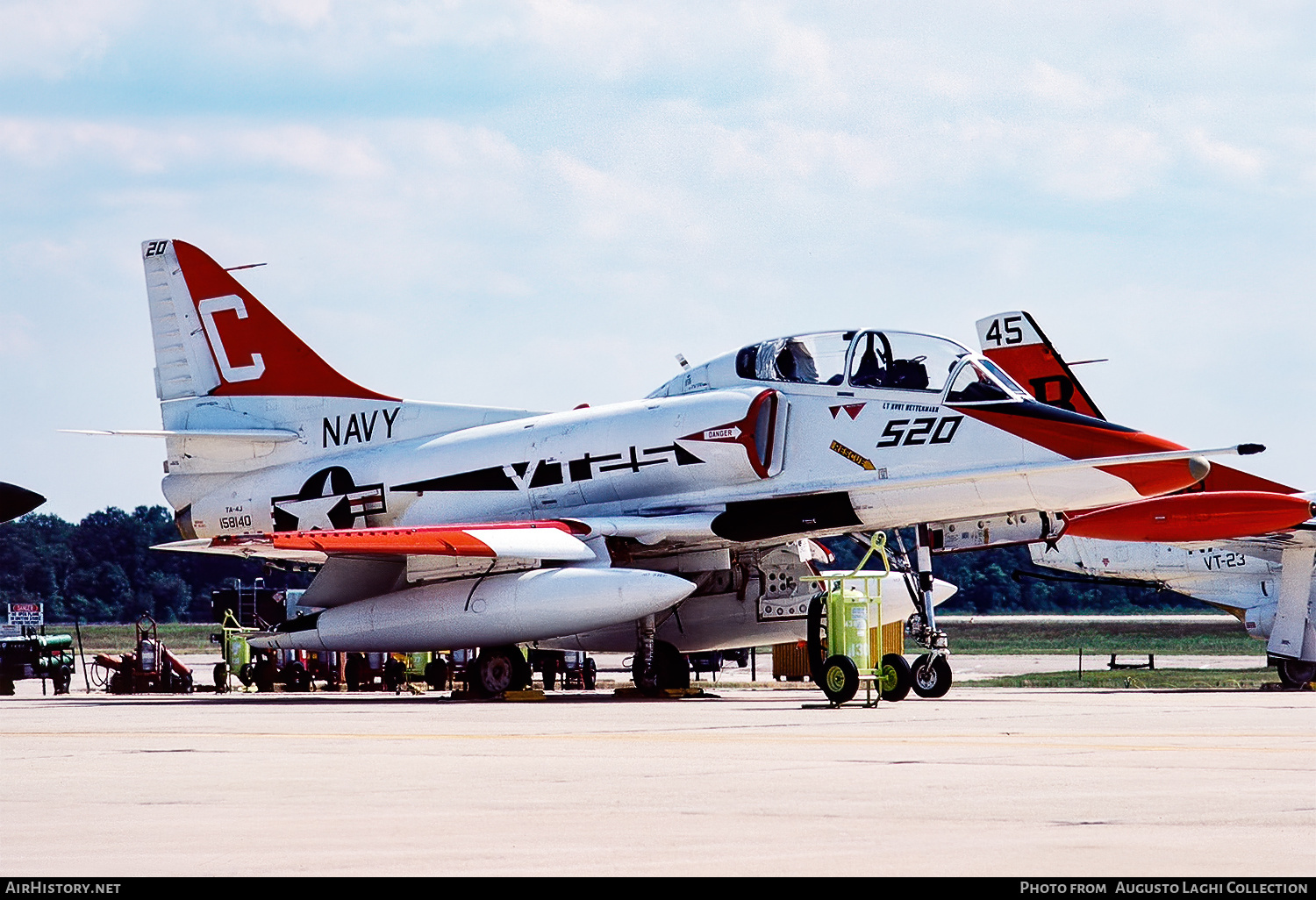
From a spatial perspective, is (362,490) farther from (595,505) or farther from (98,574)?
(98,574)

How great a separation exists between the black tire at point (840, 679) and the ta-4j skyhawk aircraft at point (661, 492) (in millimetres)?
1128

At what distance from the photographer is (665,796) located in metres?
7.86

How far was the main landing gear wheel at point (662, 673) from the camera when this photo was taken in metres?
20.7

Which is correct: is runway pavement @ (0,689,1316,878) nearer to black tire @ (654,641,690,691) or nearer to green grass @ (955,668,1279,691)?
black tire @ (654,641,690,691)

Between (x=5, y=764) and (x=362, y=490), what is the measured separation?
43.0 feet

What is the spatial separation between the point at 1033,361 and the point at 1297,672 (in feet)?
20.4

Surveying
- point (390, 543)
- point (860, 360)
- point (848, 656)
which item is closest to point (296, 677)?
point (390, 543)

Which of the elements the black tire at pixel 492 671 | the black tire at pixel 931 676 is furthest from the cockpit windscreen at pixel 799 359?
the black tire at pixel 492 671

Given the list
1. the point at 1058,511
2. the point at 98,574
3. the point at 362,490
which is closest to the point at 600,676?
the point at 362,490

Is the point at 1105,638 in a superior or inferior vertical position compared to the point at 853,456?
inferior

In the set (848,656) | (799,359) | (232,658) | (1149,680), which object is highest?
(799,359)

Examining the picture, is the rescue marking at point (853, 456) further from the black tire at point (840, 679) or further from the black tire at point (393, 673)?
the black tire at point (393, 673)

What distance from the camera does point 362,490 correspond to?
23.0m

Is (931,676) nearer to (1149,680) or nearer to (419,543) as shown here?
(419,543)
